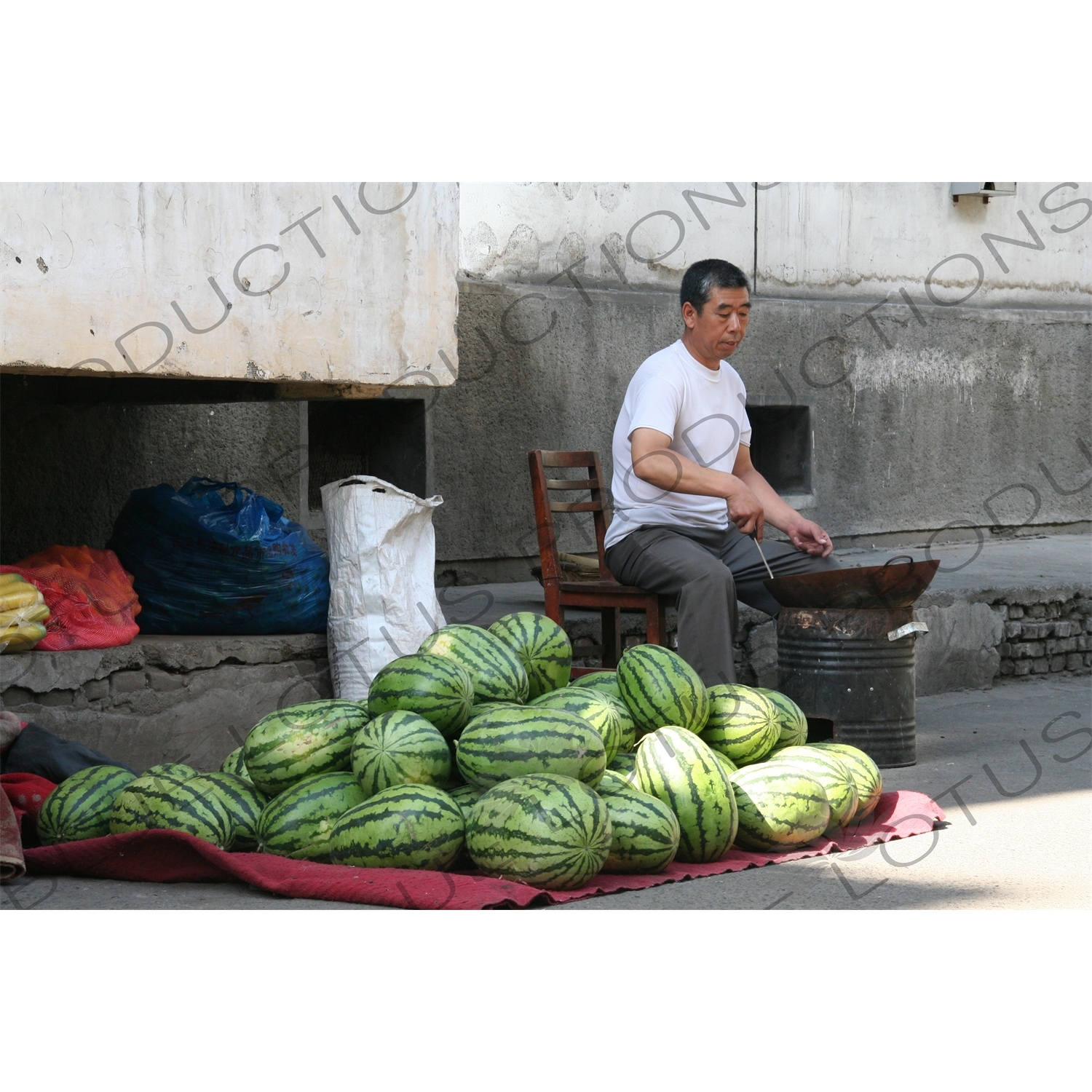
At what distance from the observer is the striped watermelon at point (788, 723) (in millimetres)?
4285

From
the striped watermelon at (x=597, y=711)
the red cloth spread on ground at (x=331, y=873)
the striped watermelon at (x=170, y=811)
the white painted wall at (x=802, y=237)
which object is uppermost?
the white painted wall at (x=802, y=237)

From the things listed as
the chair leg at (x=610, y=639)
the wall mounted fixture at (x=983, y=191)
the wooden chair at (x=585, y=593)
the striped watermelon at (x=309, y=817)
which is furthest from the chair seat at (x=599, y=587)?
the wall mounted fixture at (x=983, y=191)

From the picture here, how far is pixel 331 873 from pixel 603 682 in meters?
1.19

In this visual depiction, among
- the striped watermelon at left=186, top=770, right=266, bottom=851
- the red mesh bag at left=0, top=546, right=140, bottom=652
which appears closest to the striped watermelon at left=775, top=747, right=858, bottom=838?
the striped watermelon at left=186, top=770, right=266, bottom=851

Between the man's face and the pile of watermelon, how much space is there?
1.94 meters

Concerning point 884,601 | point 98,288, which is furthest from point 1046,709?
point 98,288

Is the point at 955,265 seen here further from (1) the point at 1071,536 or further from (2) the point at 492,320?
(2) the point at 492,320

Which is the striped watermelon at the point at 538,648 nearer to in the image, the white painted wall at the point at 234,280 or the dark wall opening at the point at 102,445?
the white painted wall at the point at 234,280

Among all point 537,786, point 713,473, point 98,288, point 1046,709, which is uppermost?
point 98,288

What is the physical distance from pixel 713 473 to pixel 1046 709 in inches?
99.5

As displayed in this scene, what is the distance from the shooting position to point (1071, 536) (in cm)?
1019

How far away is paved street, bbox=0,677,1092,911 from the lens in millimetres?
3494

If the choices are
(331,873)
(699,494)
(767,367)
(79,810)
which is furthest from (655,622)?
(767,367)

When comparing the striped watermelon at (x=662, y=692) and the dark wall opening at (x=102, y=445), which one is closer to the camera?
the striped watermelon at (x=662, y=692)
